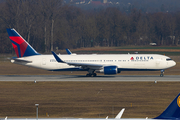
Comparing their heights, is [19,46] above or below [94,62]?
above

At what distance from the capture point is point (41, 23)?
12012 cm

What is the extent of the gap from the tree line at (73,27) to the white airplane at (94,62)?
6140 cm

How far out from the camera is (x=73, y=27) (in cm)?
16112

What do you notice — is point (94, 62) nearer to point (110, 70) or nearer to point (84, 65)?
point (84, 65)

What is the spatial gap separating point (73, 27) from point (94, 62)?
116 m

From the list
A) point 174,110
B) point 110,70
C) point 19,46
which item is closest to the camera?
point 174,110

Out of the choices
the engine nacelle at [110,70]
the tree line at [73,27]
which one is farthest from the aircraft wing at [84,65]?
the tree line at [73,27]

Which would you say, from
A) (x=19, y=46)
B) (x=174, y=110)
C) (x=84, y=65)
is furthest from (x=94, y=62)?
(x=174, y=110)

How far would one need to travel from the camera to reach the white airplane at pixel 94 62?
152 ft

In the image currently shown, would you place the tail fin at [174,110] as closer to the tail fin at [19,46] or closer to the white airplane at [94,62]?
the white airplane at [94,62]

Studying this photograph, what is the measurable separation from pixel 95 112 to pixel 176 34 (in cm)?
13649

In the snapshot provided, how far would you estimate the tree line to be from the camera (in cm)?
11225

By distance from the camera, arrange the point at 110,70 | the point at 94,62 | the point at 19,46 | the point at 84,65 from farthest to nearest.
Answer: the point at 19,46 < the point at 94,62 < the point at 84,65 < the point at 110,70

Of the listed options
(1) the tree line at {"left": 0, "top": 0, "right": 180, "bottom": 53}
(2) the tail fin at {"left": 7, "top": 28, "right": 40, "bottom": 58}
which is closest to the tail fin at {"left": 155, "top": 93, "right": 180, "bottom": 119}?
(2) the tail fin at {"left": 7, "top": 28, "right": 40, "bottom": 58}
